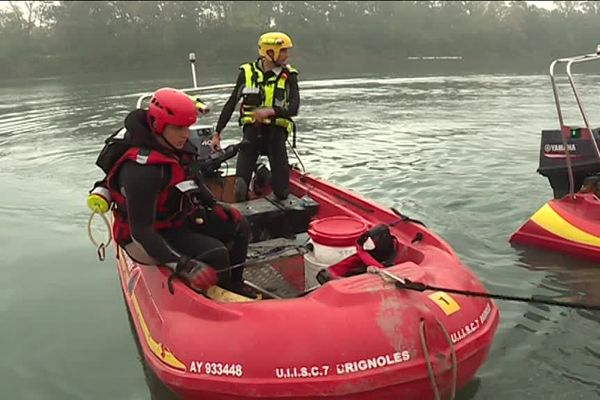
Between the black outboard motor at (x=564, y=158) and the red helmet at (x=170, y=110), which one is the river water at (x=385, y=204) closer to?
the black outboard motor at (x=564, y=158)

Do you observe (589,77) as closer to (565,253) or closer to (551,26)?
(565,253)

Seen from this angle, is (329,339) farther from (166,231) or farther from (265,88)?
(265,88)

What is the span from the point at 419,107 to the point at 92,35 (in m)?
28.2

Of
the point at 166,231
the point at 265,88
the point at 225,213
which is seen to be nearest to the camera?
the point at 166,231

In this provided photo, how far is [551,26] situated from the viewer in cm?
4609

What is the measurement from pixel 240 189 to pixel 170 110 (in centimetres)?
204

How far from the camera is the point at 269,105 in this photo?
4.54 metres

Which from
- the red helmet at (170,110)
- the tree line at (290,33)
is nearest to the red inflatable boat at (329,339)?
the red helmet at (170,110)

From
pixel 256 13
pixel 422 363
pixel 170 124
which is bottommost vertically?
pixel 422 363

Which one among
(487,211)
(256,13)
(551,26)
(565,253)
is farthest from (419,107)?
(551,26)

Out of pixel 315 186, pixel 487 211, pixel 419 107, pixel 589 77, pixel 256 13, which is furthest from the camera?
pixel 256 13

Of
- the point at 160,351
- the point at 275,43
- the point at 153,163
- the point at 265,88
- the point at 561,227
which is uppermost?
the point at 275,43

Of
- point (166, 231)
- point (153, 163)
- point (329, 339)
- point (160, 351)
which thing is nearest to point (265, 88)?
point (166, 231)

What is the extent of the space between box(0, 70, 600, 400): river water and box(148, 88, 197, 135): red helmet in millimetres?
1560
